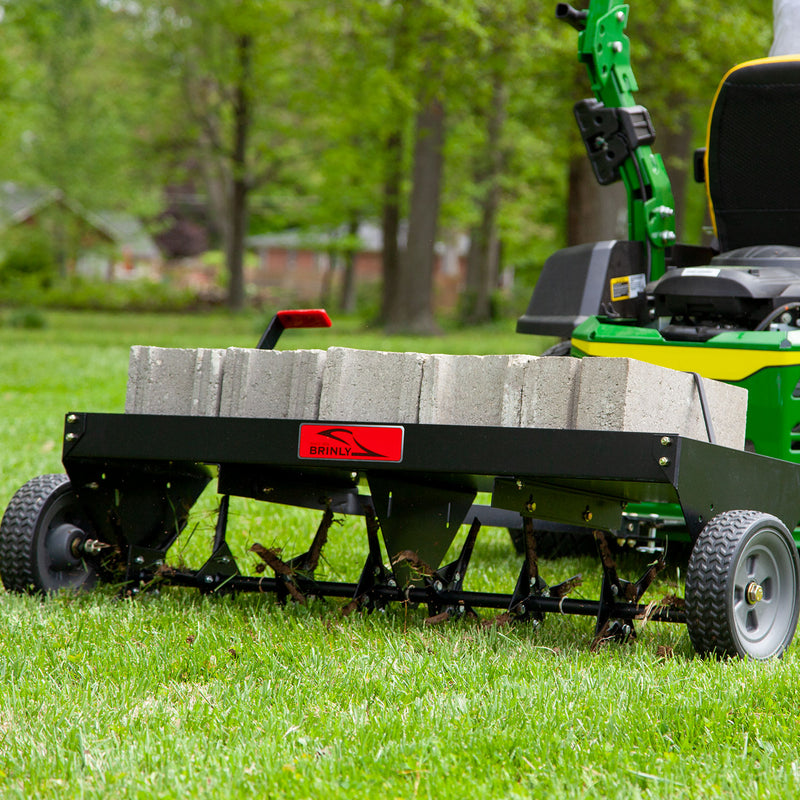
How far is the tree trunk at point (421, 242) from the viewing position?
70.4 ft

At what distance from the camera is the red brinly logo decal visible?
11.5 feet

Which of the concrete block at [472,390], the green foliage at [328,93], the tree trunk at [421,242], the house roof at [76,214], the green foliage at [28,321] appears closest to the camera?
the concrete block at [472,390]

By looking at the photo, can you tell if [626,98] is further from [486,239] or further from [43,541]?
[486,239]

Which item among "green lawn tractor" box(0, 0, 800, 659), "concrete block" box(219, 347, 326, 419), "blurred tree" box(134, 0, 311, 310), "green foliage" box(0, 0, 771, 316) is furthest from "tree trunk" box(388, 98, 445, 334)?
"concrete block" box(219, 347, 326, 419)

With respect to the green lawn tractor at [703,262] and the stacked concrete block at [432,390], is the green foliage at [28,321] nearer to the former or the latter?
the green lawn tractor at [703,262]

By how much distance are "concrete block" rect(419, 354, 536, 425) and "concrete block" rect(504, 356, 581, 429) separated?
26mm

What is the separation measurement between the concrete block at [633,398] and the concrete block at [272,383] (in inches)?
34.9

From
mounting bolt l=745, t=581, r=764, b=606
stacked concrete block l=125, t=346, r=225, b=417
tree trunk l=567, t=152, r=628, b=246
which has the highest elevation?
tree trunk l=567, t=152, r=628, b=246

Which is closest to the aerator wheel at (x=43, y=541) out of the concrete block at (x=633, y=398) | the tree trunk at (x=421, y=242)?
the concrete block at (x=633, y=398)

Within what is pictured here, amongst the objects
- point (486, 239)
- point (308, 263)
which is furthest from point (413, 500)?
point (308, 263)

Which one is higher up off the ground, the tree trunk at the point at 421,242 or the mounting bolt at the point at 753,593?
the tree trunk at the point at 421,242

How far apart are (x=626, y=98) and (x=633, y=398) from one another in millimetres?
2426

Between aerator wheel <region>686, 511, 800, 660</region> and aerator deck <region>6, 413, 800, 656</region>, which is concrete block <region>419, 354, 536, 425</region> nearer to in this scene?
aerator deck <region>6, 413, 800, 656</region>

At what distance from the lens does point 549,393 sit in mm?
3447
